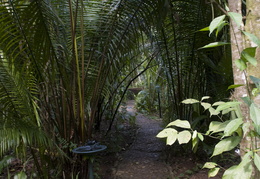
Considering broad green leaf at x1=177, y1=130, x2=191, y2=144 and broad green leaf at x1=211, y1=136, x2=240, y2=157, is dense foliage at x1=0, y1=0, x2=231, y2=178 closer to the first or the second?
broad green leaf at x1=177, y1=130, x2=191, y2=144

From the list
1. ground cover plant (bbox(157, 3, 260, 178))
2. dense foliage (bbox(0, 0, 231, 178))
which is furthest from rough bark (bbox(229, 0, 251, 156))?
dense foliage (bbox(0, 0, 231, 178))

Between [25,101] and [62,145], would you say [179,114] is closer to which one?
[62,145]

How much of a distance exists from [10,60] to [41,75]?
36 cm

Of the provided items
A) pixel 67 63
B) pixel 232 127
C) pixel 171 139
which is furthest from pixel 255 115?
pixel 67 63

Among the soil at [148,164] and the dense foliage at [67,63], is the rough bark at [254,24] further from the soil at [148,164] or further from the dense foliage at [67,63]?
the soil at [148,164]

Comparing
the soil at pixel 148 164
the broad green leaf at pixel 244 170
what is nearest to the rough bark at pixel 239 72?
the broad green leaf at pixel 244 170

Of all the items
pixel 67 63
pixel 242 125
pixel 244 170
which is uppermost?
pixel 67 63

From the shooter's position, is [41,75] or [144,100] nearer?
[41,75]

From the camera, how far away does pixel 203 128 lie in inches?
132

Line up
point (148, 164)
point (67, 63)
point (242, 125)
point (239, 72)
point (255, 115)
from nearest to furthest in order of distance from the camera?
point (255, 115), point (242, 125), point (239, 72), point (67, 63), point (148, 164)

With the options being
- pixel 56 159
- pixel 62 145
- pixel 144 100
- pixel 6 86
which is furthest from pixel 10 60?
pixel 144 100

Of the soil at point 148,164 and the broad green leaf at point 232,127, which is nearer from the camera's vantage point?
the broad green leaf at point 232,127

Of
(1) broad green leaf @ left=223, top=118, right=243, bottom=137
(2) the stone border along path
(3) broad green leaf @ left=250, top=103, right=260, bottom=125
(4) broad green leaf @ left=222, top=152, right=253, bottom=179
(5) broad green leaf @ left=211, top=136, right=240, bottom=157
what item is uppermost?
(3) broad green leaf @ left=250, top=103, right=260, bottom=125

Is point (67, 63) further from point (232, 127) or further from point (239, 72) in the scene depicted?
point (232, 127)
